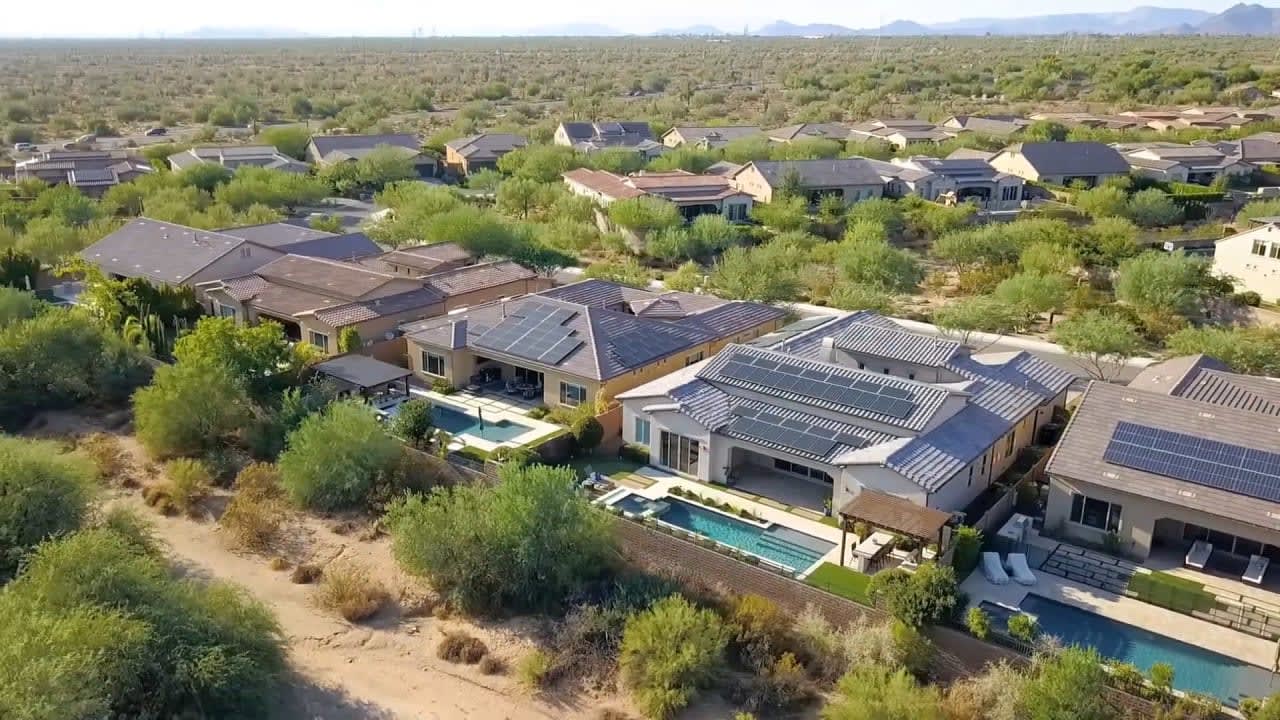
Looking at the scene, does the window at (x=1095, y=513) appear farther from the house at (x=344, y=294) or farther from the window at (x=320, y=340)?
→ the window at (x=320, y=340)

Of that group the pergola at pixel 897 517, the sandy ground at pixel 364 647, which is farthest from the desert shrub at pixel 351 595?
the pergola at pixel 897 517

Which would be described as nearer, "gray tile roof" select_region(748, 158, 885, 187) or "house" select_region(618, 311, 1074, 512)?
"house" select_region(618, 311, 1074, 512)

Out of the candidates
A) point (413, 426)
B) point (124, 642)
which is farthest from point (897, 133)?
point (124, 642)

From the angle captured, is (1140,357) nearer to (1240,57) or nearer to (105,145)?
(105,145)

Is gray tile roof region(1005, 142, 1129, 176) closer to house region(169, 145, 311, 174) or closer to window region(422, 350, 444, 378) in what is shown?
window region(422, 350, 444, 378)

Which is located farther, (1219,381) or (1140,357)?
(1140,357)

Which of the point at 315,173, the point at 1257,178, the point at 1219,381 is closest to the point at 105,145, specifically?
the point at 315,173

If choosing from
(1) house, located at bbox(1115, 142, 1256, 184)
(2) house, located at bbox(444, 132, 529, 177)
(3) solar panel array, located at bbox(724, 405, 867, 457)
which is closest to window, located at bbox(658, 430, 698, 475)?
(3) solar panel array, located at bbox(724, 405, 867, 457)
